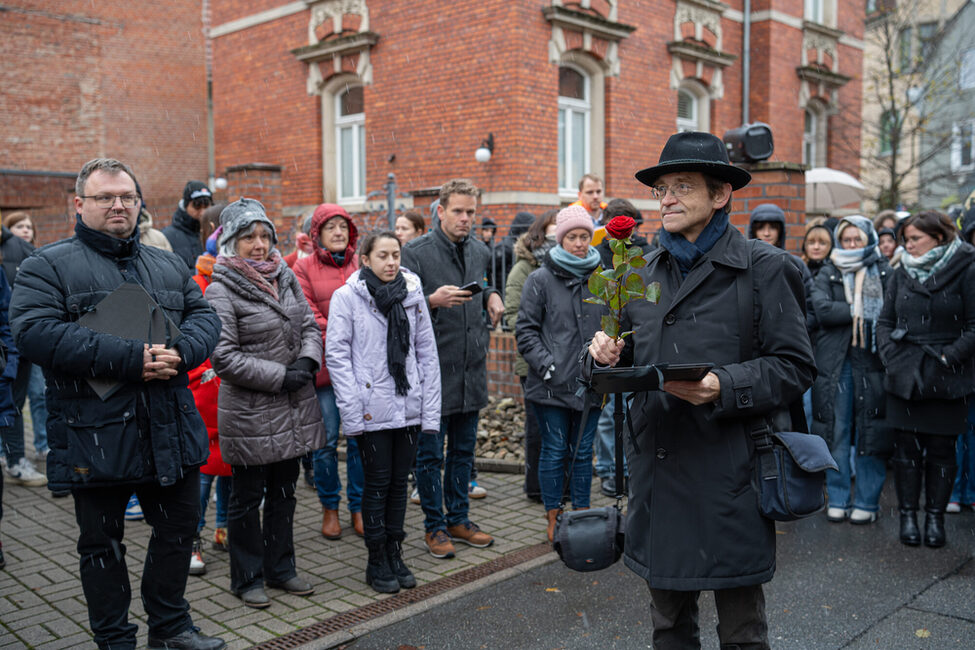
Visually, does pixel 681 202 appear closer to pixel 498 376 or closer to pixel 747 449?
pixel 747 449

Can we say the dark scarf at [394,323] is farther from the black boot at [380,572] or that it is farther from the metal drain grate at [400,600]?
the metal drain grate at [400,600]

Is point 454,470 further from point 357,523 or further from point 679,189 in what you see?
point 679,189

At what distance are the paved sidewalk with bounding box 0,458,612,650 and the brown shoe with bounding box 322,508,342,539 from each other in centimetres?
6

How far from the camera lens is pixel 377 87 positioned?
15367mm

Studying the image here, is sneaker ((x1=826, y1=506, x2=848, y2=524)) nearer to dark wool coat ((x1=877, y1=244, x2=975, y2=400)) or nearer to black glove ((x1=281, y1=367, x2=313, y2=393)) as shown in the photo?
dark wool coat ((x1=877, y1=244, x2=975, y2=400))

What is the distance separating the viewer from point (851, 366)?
632 cm

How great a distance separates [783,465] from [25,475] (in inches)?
266

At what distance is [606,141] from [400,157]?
3.75 m

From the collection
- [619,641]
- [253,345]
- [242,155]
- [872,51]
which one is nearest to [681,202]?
[619,641]

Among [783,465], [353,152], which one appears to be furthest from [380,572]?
[353,152]

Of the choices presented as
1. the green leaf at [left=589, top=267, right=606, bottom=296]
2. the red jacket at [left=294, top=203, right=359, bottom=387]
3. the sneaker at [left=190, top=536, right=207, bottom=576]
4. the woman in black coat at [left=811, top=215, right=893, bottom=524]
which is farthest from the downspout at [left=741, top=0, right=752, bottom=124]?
the green leaf at [left=589, top=267, right=606, bottom=296]

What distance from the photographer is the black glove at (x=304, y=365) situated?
185 inches

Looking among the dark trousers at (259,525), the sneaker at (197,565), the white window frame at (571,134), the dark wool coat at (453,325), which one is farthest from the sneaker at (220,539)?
the white window frame at (571,134)

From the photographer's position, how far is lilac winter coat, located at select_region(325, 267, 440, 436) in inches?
187
